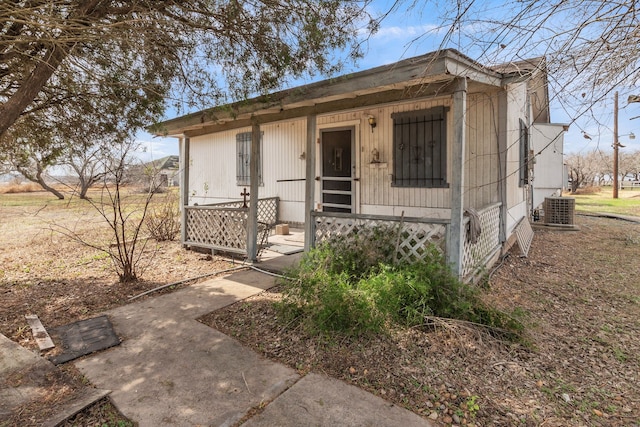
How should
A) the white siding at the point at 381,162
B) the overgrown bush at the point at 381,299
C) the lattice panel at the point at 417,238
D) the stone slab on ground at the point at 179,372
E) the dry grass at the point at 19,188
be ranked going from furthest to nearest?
the dry grass at the point at 19,188 < the white siding at the point at 381,162 < the lattice panel at the point at 417,238 < the overgrown bush at the point at 381,299 < the stone slab on ground at the point at 179,372

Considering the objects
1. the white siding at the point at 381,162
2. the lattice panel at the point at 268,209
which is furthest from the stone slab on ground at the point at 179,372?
the lattice panel at the point at 268,209

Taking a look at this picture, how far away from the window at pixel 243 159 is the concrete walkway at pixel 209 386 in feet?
17.9

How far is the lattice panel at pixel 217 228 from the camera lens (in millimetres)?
5529

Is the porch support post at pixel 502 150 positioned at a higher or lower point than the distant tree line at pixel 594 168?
lower

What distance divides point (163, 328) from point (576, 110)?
3718 millimetres

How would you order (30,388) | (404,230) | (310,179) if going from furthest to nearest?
(310,179), (404,230), (30,388)

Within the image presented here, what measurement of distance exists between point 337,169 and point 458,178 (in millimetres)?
3620

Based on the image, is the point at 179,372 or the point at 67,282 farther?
the point at 67,282

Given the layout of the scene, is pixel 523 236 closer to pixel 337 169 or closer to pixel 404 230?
pixel 337 169

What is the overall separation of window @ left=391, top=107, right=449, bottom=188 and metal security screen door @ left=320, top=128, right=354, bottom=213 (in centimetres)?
99

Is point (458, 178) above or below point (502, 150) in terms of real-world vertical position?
below

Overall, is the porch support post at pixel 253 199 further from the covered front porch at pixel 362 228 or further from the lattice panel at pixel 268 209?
the lattice panel at pixel 268 209

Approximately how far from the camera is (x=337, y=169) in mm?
6938

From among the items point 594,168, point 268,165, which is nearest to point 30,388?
point 268,165
